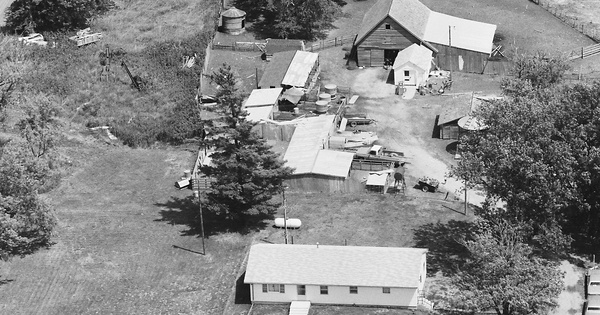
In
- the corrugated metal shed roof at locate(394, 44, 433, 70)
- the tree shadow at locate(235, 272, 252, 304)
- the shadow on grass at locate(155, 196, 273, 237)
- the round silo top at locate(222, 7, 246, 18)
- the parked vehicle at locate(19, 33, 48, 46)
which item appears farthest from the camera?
the round silo top at locate(222, 7, 246, 18)

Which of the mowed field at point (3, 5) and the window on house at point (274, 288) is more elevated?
the mowed field at point (3, 5)

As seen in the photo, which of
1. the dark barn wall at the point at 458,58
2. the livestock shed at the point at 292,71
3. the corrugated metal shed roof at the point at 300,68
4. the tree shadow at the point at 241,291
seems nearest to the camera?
the tree shadow at the point at 241,291

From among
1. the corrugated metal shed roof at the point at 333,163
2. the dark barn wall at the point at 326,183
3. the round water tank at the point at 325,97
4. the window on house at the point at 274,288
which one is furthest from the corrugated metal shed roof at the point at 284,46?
the window on house at the point at 274,288

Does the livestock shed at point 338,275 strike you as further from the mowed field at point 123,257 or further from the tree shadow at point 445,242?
the mowed field at point 123,257

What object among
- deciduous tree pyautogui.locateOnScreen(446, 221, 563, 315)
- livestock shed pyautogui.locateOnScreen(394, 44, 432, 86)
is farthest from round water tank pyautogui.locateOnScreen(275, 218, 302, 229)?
livestock shed pyautogui.locateOnScreen(394, 44, 432, 86)

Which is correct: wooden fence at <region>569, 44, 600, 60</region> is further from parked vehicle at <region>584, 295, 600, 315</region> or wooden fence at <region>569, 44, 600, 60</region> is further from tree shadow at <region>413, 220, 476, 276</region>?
parked vehicle at <region>584, 295, 600, 315</region>

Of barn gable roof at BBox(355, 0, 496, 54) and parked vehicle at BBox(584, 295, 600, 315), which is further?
barn gable roof at BBox(355, 0, 496, 54)

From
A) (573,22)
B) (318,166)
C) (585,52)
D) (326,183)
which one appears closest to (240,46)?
(318,166)
